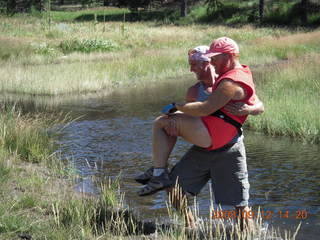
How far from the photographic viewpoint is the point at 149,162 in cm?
895

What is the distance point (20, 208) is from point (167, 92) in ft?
39.3

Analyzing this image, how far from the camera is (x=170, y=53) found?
76.1 feet

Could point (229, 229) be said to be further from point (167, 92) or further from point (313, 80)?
point (167, 92)

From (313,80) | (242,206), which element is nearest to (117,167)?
(242,206)

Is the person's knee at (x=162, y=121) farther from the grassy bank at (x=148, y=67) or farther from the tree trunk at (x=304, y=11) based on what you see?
the tree trunk at (x=304, y=11)

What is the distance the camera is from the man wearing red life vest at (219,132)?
15.9 ft

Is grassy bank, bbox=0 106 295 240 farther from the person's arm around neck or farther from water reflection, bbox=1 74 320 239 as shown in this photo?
the person's arm around neck

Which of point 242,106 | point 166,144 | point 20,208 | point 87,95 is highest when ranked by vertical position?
point 242,106

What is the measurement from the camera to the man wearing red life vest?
191 inches

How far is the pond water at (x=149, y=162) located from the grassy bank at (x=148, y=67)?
641 millimetres

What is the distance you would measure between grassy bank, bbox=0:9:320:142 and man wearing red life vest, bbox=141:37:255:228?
17.1 feet

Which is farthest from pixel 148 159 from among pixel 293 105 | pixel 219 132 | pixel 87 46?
pixel 87 46

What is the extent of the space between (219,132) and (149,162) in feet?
13.3

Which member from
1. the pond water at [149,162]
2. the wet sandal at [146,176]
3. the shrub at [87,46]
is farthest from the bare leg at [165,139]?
the shrub at [87,46]
